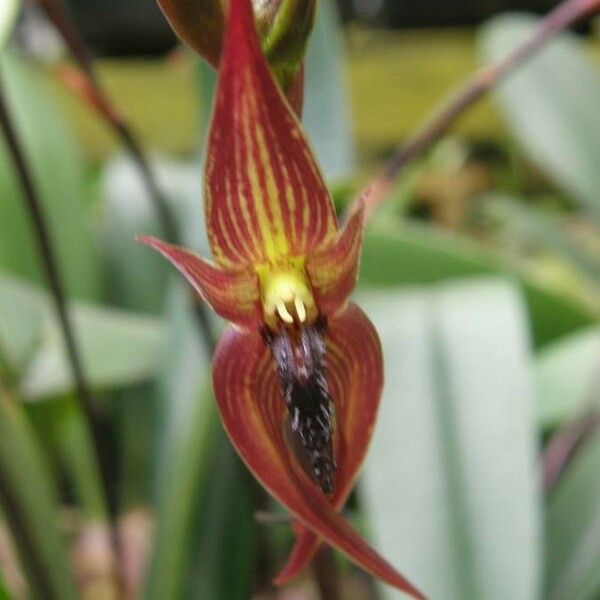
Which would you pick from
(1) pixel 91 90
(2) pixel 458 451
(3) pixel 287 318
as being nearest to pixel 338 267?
(3) pixel 287 318

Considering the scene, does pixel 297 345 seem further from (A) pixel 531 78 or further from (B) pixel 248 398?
(A) pixel 531 78

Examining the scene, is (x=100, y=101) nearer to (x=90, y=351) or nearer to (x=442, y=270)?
(x=90, y=351)

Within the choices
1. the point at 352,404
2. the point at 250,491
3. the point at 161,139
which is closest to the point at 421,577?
the point at 250,491

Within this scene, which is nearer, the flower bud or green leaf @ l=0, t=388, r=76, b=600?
the flower bud

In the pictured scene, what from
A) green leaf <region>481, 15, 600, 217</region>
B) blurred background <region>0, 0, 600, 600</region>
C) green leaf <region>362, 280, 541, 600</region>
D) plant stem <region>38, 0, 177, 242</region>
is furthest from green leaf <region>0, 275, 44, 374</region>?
green leaf <region>481, 15, 600, 217</region>

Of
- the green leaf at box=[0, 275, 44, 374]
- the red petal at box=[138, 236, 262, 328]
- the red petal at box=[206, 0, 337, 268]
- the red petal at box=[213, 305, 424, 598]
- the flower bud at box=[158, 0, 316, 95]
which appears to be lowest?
the green leaf at box=[0, 275, 44, 374]

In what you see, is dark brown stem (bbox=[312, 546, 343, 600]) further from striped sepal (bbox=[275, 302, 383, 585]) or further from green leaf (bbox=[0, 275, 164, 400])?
green leaf (bbox=[0, 275, 164, 400])

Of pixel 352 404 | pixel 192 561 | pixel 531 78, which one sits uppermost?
pixel 531 78
